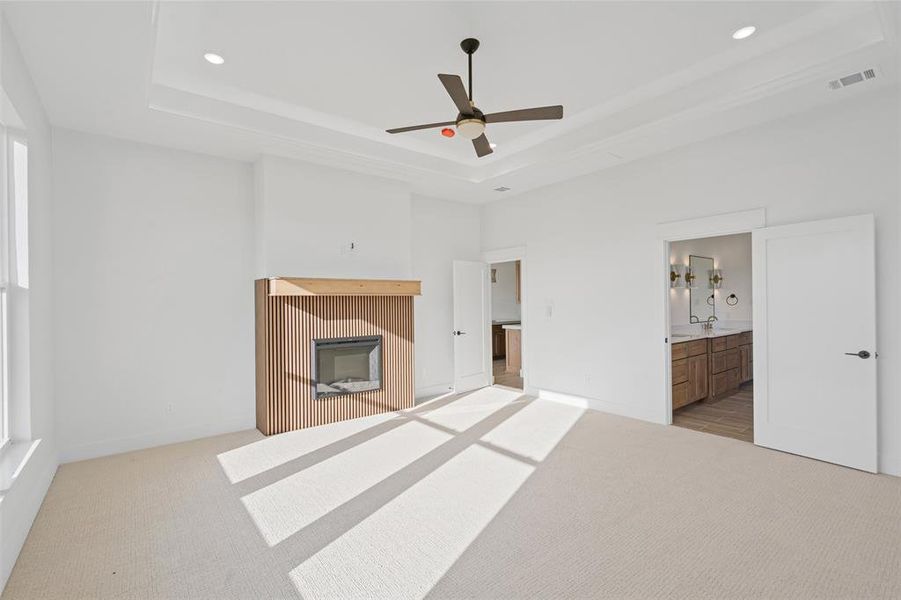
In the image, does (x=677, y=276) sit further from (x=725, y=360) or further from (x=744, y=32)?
(x=744, y=32)

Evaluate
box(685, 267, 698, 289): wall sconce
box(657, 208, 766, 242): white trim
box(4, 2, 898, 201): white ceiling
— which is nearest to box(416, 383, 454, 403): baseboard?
box(4, 2, 898, 201): white ceiling

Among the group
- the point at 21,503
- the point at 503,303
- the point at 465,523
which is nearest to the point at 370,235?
the point at 465,523

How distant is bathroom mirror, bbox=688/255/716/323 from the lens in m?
6.71

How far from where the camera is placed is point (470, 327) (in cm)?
661

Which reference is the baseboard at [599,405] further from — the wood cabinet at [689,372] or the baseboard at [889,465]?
the baseboard at [889,465]

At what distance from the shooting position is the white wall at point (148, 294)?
12.6ft

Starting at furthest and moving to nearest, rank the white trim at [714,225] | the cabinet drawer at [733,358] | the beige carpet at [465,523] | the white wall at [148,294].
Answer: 1. the cabinet drawer at [733,358]
2. the white trim at [714,225]
3. the white wall at [148,294]
4. the beige carpet at [465,523]

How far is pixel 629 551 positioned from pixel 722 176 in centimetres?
352

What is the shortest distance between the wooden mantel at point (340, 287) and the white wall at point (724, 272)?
393cm

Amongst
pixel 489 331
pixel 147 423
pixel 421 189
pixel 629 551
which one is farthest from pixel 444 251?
pixel 629 551

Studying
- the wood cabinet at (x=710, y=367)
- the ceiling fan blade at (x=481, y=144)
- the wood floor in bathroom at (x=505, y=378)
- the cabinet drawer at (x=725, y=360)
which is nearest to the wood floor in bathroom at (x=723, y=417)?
the wood cabinet at (x=710, y=367)

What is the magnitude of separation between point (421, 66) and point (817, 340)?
12.6ft

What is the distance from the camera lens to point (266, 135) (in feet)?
13.5

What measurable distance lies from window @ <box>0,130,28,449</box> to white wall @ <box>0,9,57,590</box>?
72 mm
